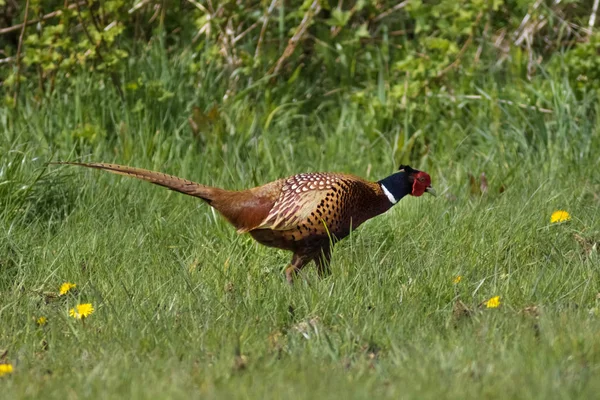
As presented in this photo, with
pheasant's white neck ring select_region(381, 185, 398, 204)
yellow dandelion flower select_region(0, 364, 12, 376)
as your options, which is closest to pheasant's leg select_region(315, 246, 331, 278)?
pheasant's white neck ring select_region(381, 185, 398, 204)

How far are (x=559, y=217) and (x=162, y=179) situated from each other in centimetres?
195

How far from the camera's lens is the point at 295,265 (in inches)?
184

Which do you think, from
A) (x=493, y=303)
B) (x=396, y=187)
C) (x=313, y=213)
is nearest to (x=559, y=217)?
(x=396, y=187)

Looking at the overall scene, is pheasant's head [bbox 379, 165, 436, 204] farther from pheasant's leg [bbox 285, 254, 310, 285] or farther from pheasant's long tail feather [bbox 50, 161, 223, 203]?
pheasant's long tail feather [bbox 50, 161, 223, 203]

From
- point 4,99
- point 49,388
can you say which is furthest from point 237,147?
point 49,388

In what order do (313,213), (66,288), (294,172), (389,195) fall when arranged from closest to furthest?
(66,288) → (313,213) → (389,195) → (294,172)

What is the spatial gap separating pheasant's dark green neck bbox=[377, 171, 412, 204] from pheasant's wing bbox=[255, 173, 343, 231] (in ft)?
1.09

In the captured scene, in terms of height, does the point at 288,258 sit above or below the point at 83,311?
below

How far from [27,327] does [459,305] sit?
1.68 m

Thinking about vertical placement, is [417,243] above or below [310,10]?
below

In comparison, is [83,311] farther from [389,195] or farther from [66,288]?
[389,195]

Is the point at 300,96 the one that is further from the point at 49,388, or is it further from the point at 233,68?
the point at 49,388

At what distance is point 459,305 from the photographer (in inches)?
162

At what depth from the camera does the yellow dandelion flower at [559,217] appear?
5.09m
